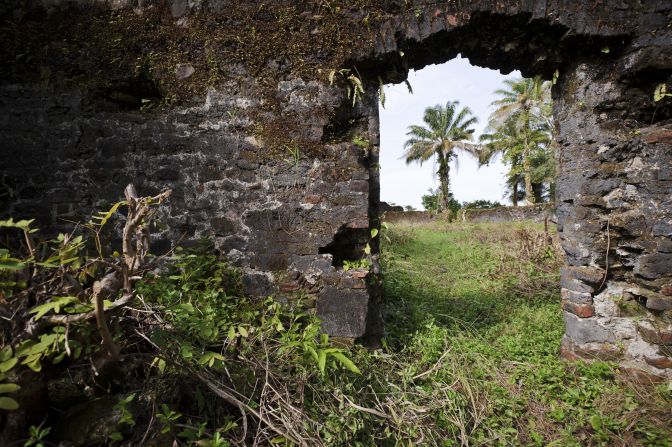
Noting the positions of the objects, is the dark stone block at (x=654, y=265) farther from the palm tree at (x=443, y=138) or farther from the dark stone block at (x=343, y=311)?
the palm tree at (x=443, y=138)

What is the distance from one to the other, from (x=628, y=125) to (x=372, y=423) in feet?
10.4

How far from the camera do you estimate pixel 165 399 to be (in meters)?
1.81

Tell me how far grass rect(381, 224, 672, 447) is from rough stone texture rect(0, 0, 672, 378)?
35 centimetres

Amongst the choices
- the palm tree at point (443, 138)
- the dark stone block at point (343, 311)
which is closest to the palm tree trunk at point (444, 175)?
the palm tree at point (443, 138)

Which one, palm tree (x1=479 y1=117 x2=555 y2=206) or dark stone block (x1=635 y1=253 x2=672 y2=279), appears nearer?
A: dark stone block (x1=635 y1=253 x2=672 y2=279)

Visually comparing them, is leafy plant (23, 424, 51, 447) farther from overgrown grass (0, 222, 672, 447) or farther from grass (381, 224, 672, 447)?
grass (381, 224, 672, 447)

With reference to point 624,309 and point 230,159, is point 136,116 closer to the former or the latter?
point 230,159

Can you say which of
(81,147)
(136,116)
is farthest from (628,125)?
(81,147)

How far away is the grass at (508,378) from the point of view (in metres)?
2.25

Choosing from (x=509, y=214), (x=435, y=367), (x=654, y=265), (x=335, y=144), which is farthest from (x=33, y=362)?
(x=509, y=214)

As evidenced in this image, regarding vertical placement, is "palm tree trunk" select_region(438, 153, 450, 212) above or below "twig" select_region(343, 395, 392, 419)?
above

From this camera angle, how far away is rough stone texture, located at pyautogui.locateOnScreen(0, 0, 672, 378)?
2.75m

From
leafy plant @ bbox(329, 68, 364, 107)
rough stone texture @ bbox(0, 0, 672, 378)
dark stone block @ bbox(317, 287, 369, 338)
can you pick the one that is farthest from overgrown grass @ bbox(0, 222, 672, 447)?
leafy plant @ bbox(329, 68, 364, 107)

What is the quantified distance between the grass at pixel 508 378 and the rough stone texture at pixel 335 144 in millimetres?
351
